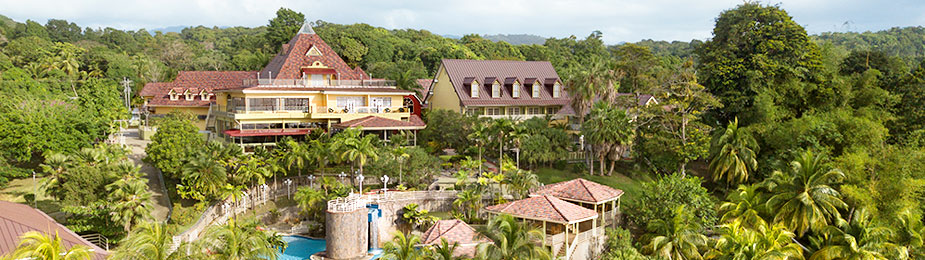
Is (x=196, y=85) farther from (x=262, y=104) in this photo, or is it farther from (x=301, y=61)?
(x=262, y=104)

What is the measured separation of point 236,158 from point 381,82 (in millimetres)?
14328

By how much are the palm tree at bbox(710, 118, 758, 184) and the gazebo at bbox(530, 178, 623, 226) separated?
9.40 metres

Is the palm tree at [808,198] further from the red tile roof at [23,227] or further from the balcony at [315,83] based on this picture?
the red tile roof at [23,227]

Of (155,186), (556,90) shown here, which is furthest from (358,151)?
(556,90)

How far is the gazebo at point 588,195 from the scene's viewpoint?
98.2ft

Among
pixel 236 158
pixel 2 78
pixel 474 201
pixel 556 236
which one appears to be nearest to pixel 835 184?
pixel 556 236

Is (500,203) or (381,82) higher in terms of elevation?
(381,82)

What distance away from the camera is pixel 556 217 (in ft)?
89.8

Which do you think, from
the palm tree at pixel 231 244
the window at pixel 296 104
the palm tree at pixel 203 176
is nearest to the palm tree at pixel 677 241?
the palm tree at pixel 231 244

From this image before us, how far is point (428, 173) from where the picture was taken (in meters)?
36.5

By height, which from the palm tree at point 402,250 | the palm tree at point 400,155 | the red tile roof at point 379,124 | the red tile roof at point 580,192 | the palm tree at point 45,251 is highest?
the red tile roof at point 379,124

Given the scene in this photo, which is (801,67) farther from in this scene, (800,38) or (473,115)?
(473,115)

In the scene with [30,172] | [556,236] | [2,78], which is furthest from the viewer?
[2,78]

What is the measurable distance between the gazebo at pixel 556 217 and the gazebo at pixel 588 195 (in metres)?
0.90
